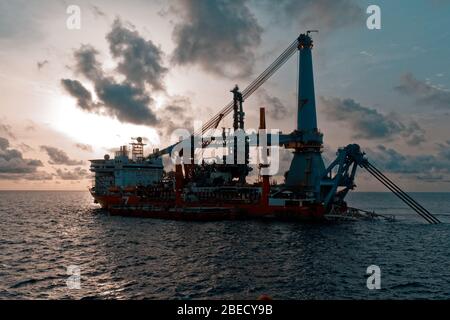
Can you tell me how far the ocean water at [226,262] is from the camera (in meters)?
29.3

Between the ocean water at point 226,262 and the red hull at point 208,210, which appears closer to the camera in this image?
the ocean water at point 226,262

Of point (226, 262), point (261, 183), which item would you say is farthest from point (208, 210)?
point (226, 262)

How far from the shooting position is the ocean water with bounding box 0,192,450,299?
1155 inches

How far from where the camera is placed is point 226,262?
39062 millimetres

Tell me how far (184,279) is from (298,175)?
2163 inches

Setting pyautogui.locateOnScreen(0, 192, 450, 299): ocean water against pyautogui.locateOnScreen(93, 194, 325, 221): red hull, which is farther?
pyautogui.locateOnScreen(93, 194, 325, 221): red hull

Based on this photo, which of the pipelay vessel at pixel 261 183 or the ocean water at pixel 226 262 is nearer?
the ocean water at pixel 226 262

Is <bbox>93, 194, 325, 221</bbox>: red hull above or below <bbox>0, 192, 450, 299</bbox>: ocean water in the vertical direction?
above

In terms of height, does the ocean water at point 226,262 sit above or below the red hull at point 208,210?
below

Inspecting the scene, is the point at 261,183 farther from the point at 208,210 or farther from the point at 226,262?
the point at 226,262

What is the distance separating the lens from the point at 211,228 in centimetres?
6706

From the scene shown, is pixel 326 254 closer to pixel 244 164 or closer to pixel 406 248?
pixel 406 248
